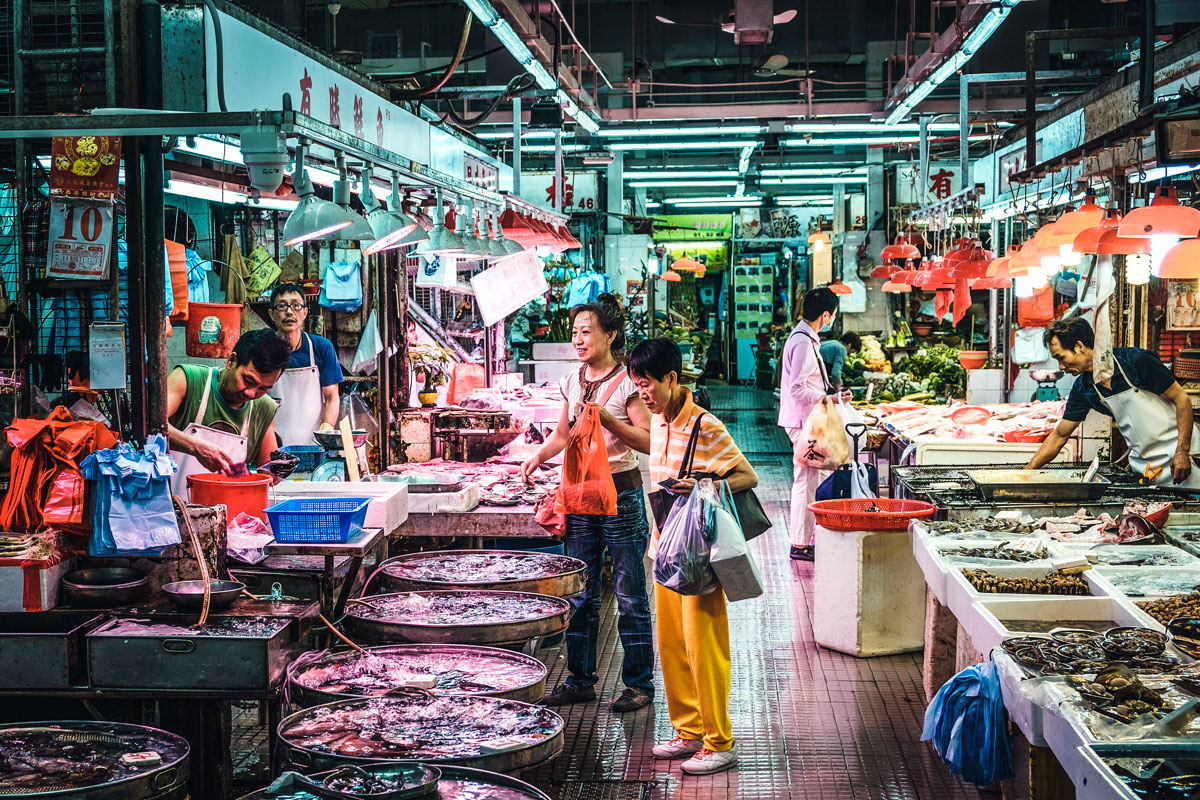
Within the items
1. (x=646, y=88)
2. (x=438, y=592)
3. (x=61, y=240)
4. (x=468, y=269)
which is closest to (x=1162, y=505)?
(x=438, y=592)

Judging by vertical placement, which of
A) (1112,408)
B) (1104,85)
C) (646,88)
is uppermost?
(646,88)

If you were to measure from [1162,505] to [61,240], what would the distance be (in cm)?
559

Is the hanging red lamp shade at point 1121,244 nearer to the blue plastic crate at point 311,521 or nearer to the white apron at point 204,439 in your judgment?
the blue plastic crate at point 311,521

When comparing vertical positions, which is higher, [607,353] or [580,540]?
[607,353]

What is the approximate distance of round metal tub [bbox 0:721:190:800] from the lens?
319 centimetres

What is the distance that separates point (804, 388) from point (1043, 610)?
5.14 m

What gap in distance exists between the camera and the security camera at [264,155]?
14.4 ft

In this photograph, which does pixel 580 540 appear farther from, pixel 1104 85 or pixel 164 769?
pixel 1104 85

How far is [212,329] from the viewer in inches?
299

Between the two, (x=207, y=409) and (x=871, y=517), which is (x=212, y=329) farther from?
(x=871, y=517)

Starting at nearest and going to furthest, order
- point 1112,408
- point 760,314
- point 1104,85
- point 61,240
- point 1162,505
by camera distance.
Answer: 1. point 61,240
2. point 1162,505
3. point 1112,408
4. point 1104,85
5. point 760,314

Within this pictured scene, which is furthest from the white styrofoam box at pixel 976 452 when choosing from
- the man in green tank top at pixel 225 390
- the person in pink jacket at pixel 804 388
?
the man in green tank top at pixel 225 390

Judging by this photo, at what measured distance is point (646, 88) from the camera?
14.8 metres

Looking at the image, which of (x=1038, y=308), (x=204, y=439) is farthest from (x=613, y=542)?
(x=1038, y=308)
